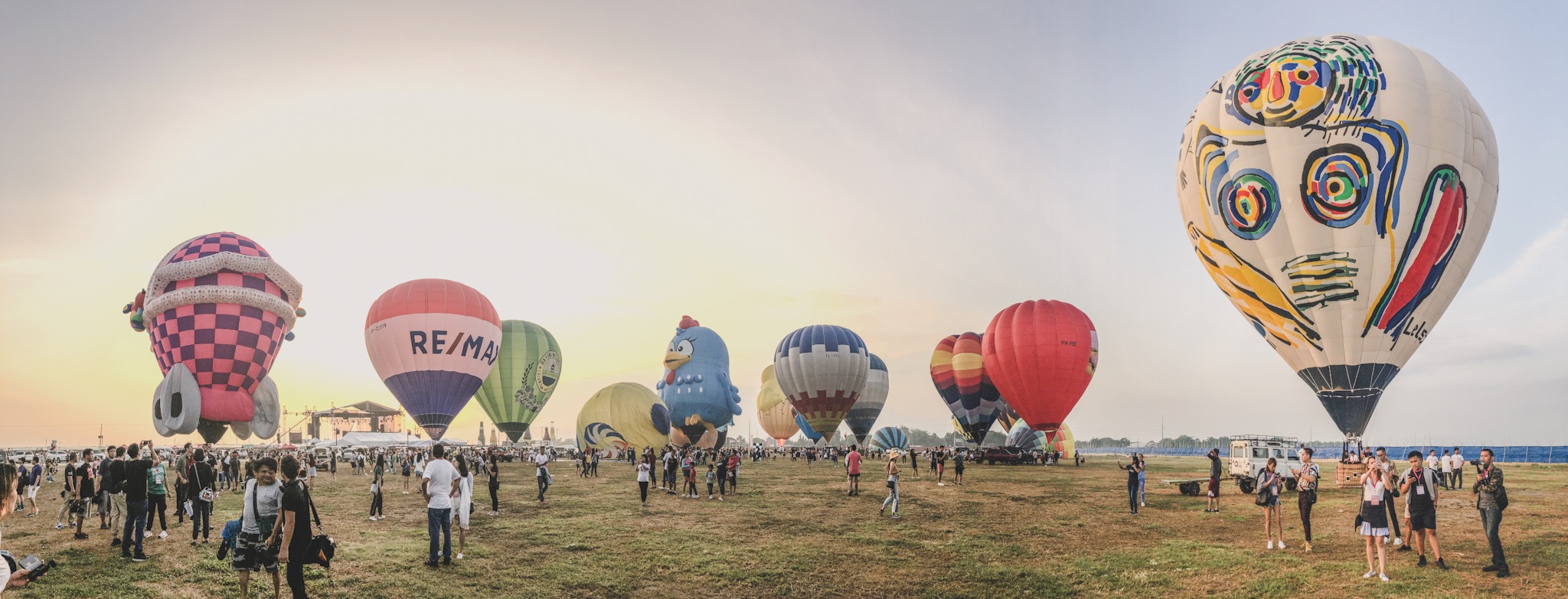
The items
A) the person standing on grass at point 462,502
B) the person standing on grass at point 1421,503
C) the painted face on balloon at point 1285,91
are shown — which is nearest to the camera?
the person standing on grass at point 1421,503

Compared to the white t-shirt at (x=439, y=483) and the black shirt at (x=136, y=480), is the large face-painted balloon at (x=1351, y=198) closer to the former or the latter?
the white t-shirt at (x=439, y=483)

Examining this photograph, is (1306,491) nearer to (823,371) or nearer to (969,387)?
(823,371)

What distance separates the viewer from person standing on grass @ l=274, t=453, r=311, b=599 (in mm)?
8820

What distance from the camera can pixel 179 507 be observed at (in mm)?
16547

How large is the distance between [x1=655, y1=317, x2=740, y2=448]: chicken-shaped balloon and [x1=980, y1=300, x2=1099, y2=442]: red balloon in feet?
70.8

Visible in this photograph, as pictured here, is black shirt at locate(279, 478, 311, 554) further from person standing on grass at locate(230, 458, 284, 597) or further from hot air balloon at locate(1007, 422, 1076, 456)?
hot air balloon at locate(1007, 422, 1076, 456)

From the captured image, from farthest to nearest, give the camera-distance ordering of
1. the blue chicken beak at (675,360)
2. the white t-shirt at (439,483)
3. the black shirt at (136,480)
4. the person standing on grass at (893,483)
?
1. the blue chicken beak at (675,360)
2. the person standing on grass at (893,483)
3. the black shirt at (136,480)
4. the white t-shirt at (439,483)

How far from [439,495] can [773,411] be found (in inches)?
2982

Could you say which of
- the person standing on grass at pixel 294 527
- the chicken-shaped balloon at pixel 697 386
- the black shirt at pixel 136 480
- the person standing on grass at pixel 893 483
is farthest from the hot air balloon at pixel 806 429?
the person standing on grass at pixel 294 527

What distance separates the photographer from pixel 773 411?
87.5 meters

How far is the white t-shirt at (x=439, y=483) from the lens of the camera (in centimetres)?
1227

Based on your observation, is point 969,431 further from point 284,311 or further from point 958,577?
point 958,577

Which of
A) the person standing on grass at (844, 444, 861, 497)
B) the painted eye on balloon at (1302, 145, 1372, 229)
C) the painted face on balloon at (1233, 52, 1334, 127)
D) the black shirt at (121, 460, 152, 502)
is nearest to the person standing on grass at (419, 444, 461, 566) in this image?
the black shirt at (121, 460, 152, 502)

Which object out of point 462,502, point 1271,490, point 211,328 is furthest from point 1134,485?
point 211,328
